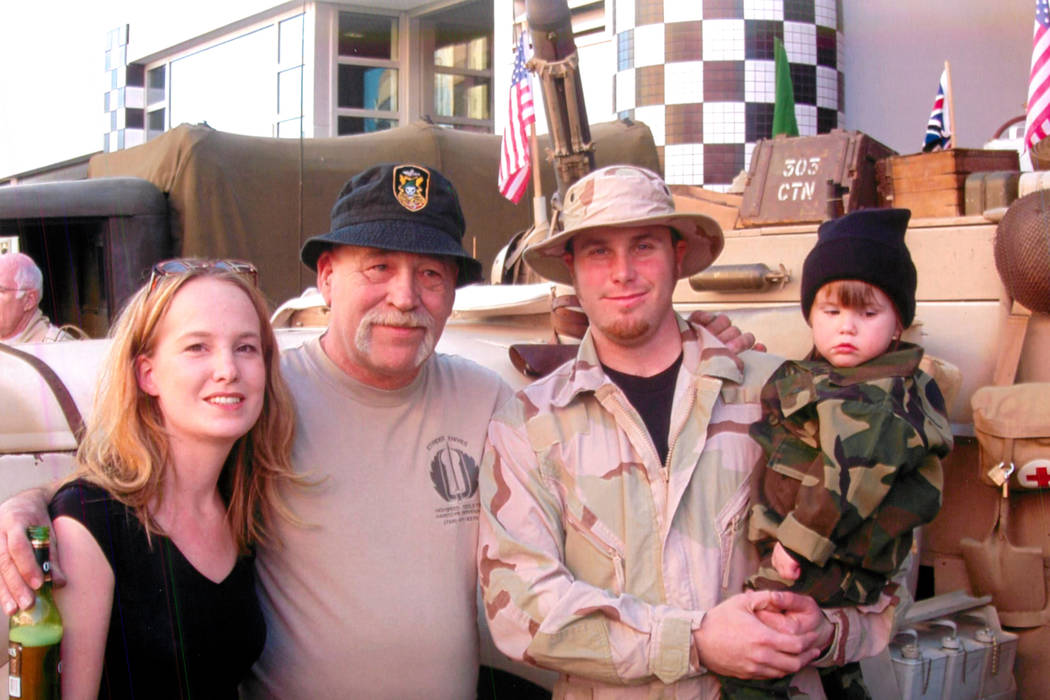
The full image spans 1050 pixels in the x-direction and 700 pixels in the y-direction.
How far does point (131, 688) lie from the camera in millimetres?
1923

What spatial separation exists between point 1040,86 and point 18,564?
477 cm

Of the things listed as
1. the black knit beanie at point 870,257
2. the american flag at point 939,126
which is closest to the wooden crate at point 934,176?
the american flag at point 939,126

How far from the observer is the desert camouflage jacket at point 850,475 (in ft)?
6.78

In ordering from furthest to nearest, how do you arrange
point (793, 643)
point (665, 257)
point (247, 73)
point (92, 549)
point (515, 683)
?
1. point (247, 73)
2. point (515, 683)
3. point (665, 257)
4. point (793, 643)
5. point (92, 549)

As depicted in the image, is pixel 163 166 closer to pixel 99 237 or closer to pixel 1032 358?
pixel 99 237

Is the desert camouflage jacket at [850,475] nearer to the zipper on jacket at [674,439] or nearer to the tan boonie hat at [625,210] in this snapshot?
the zipper on jacket at [674,439]

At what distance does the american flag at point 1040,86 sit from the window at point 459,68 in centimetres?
770

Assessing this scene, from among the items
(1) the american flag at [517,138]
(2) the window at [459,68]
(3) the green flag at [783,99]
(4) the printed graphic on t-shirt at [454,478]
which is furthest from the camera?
(2) the window at [459,68]

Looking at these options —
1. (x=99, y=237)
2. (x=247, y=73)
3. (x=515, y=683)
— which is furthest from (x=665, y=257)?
(x=247, y=73)

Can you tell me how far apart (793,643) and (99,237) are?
6631mm

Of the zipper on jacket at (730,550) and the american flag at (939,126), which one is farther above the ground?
the american flag at (939,126)

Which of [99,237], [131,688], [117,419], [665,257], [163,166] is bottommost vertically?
[131,688]

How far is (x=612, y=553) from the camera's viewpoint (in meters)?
2.15

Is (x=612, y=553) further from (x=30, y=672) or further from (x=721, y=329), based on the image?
(x=30, y=672)
